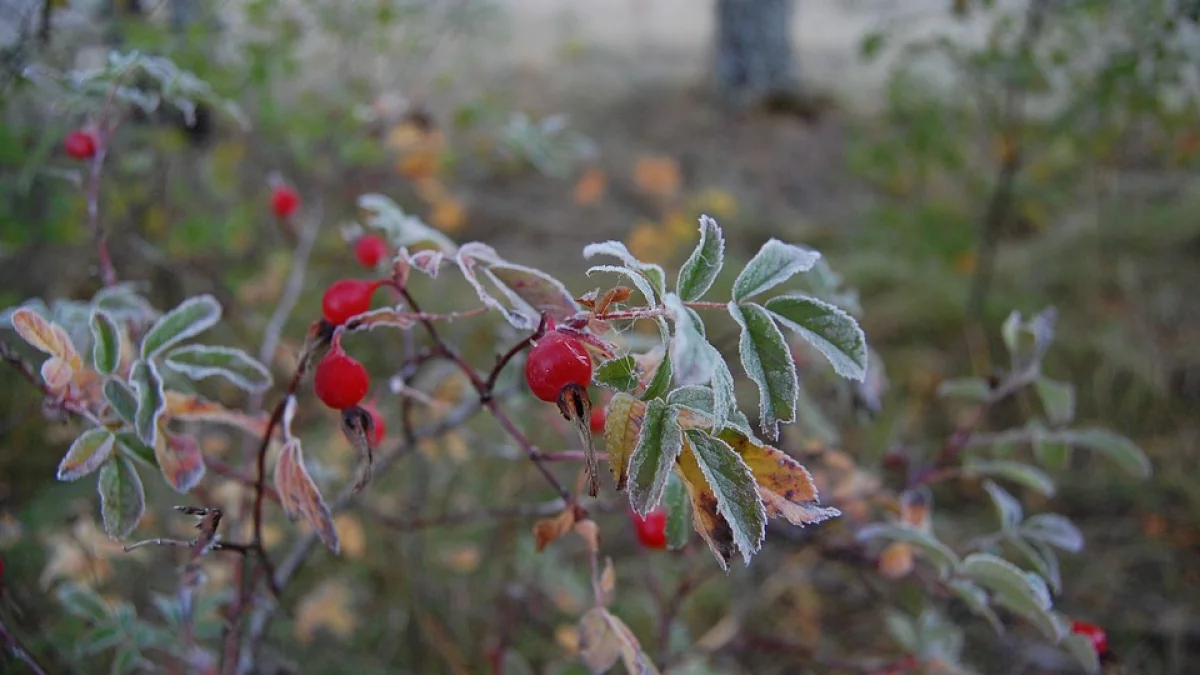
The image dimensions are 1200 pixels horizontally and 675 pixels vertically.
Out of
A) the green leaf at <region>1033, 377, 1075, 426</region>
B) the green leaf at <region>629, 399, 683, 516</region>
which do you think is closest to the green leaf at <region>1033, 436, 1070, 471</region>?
the green leaf at <region>1033, 377, 1075, 426</region>

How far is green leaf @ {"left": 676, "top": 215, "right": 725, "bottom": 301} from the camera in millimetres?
550

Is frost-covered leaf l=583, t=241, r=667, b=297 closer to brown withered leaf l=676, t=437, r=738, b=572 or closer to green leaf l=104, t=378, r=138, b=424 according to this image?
Result: brown withered leaf l=676, t=437, r=738, b=572

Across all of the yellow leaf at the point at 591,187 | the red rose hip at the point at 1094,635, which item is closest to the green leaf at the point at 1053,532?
the red rose hip at the point at 1094,635

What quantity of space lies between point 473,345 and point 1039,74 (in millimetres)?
1737

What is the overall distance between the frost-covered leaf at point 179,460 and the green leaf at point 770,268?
0.48m

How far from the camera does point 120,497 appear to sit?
2.32 ft

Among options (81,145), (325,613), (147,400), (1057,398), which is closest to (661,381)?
(147,400)

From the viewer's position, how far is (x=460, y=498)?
212 cm

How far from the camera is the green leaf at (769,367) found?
53 centimetres

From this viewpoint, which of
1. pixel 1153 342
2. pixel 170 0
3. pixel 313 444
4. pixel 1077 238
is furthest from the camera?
pixel 1077 238

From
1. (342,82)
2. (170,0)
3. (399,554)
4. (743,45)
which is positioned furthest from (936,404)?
(743,45)

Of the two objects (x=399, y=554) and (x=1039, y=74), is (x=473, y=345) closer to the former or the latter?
(x=399, y=554)

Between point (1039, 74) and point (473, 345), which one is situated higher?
point (1039, 74)

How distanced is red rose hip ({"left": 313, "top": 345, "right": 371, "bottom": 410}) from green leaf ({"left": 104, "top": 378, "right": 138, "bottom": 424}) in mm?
184
